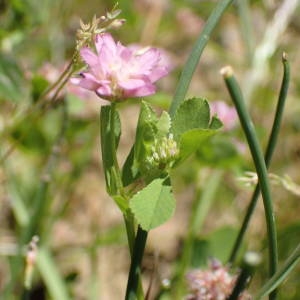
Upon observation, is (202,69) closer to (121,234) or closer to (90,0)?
(90,0)

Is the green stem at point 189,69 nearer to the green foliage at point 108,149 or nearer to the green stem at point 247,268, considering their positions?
the green foliage at point 108,149

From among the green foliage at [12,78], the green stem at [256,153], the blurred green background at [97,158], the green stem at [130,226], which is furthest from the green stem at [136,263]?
the green foliage at [12,78]

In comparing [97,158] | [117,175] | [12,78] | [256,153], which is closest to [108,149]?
[117,175]

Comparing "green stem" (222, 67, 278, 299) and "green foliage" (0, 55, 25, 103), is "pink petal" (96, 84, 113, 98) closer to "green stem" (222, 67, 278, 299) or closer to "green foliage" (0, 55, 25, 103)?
"green stem" (222, 67, 278, 299)

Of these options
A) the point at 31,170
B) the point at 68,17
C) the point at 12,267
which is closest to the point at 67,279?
the point at 12,267

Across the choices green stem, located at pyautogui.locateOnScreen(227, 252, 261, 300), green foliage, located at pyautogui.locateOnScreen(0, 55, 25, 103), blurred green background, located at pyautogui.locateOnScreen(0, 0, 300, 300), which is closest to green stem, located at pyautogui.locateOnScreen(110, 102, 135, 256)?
green stem, located at pyautogui.locateOnScreen(227, 252, 261, 300)

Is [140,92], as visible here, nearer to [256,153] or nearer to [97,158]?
[256,153]
